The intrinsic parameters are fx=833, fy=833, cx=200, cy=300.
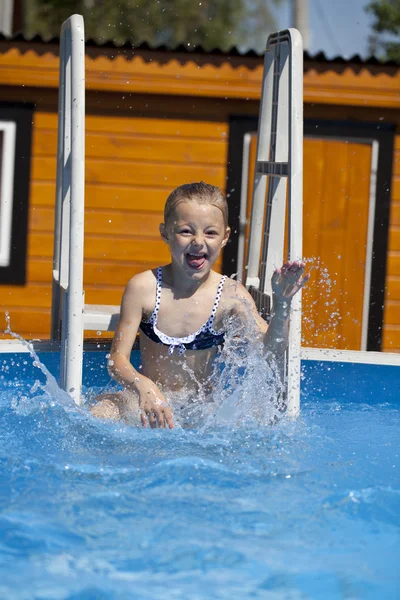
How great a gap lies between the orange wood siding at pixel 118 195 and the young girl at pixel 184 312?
11.9 ft

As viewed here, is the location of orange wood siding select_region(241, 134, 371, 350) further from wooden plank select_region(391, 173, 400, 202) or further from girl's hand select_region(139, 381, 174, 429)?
girl's hand select_region(139, 381, 174, 429)

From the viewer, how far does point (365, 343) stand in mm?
7918

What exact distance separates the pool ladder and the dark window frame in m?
2.78

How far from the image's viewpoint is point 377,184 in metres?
7.77

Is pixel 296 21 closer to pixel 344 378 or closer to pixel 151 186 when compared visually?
pixel 151 186

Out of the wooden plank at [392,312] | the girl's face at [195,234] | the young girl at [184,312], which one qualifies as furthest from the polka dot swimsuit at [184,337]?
the wooden plank at [392,312]

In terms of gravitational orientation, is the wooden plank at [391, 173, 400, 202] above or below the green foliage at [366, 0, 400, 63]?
below

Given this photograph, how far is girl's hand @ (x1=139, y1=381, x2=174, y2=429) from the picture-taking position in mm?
3328

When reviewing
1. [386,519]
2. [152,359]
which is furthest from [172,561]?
[152,359]

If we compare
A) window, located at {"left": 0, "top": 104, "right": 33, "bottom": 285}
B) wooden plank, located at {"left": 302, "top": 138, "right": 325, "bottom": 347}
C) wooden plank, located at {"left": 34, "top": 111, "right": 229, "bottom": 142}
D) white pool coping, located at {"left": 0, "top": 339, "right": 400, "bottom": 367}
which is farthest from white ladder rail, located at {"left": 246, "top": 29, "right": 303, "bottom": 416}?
window, located at {"left": 0, "top": 104, "right": 33, "bottom": 285}

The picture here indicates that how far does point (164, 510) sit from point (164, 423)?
0.61m

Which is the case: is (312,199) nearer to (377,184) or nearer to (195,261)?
(377,184)

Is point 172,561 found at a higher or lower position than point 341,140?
lower

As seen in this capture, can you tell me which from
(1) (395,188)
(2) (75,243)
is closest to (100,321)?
(2) (75,243)
